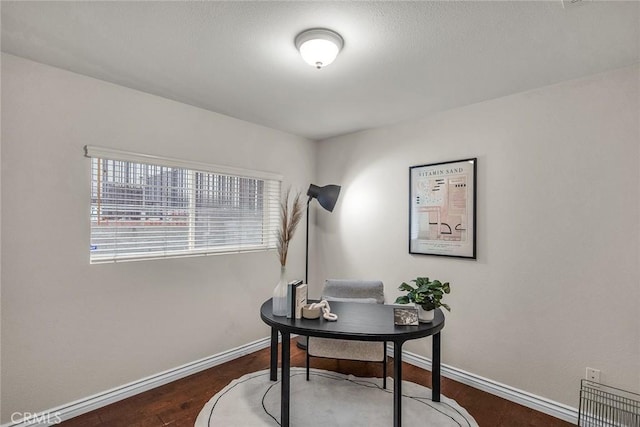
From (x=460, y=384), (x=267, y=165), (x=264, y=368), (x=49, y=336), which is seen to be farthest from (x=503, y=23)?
(x=49, y=336)

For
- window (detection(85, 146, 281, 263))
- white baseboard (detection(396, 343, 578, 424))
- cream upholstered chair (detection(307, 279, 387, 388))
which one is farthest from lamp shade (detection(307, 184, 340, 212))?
white baseboard (detection(396, 343, 578, 424))

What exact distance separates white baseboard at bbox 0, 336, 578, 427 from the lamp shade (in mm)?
1552

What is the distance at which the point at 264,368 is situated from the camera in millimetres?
2852

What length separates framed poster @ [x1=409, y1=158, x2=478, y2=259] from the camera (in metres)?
2.68

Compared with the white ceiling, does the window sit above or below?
below

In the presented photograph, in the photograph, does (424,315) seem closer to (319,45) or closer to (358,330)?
(358,330)

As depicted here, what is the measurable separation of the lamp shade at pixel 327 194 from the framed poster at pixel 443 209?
78 centimetres

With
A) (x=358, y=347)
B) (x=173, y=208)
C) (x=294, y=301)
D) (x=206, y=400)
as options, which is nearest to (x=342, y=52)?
(x=294, y=301)

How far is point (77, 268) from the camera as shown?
221cm

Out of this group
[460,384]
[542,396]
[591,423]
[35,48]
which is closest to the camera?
[35,48]

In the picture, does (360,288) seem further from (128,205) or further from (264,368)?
(128,205)

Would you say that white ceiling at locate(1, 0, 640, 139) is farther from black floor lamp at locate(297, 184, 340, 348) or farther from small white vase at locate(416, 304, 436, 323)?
small white vase at locate(416, 304, 436, 323)

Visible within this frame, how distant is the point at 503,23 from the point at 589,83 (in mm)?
1042

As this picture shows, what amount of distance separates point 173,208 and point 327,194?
1.51 metres
